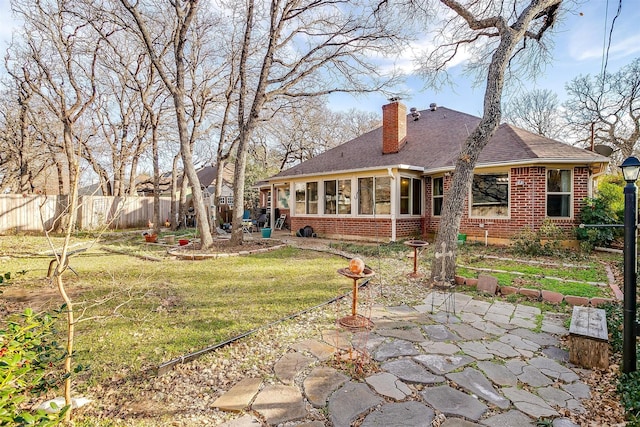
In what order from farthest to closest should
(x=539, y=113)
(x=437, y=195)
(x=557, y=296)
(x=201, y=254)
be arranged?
(x=539, y=113) → (x=437, y=195) → (x=201, y=254) → (x=557, y=296)

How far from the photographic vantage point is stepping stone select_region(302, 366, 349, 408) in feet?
7.76

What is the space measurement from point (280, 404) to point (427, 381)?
1218 millimetres

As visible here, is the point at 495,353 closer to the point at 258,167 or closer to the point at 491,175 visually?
the point at 491,175

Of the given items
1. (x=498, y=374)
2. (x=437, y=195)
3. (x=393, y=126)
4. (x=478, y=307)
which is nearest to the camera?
(x=498, y=374)

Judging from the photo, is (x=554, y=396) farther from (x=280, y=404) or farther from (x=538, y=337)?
(x=280, y=404)

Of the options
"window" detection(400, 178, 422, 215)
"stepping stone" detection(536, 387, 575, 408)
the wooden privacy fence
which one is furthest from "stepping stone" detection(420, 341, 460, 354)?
the wooden privacy fence

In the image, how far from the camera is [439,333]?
11.7 ft

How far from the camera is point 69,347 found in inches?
78.8

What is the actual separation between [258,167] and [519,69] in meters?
19.1

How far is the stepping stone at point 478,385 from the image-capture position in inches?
92.7

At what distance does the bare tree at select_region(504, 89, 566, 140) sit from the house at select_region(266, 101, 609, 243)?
13.3m

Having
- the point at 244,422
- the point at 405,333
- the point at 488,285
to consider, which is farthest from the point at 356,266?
the point at 488,285

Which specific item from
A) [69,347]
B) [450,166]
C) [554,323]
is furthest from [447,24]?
[69,347]

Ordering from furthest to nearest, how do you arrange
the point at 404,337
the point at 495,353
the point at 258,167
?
the point at 258,167 → the point at 404,337 → the point at 495,353
